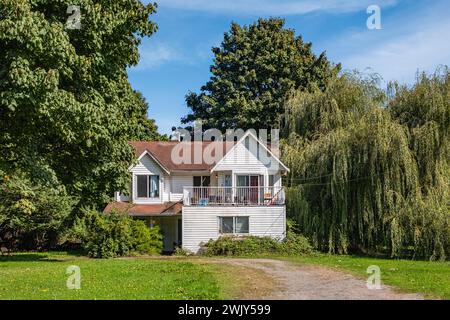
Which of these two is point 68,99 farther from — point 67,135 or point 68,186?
point 68,186

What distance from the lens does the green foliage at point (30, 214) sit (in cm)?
3222

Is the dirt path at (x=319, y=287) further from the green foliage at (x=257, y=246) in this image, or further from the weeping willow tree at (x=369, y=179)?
the green foliage at (x=257, y=246)

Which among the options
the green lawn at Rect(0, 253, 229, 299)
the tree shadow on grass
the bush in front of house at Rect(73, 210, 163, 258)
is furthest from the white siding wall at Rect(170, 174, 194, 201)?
the green lawn at Rect(0, 253, 229, 299)

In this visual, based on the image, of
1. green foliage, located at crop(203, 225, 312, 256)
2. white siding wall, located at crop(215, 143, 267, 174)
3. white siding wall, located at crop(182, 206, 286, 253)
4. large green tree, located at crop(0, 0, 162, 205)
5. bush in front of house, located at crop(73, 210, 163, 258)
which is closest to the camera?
large green tree, located at crop(0, 0, 162, 205)

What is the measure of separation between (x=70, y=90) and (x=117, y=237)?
11.7 metres

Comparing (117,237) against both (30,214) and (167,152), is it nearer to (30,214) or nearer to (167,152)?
Answer: (30,214)

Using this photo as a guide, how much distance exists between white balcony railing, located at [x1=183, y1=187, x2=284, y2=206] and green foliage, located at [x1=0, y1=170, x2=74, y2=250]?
7.34m

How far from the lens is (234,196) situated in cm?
3578

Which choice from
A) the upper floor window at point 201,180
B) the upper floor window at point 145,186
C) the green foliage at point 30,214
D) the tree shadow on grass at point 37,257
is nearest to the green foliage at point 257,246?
the upper floor window at point 201,180

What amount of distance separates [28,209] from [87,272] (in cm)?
1163

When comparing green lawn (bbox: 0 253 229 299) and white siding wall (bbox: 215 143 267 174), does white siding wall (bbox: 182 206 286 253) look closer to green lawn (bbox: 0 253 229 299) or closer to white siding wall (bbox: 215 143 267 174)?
white siding wall (bbox: 215 143 267 174)

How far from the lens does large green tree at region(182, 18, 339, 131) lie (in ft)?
165

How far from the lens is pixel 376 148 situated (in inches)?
1217
